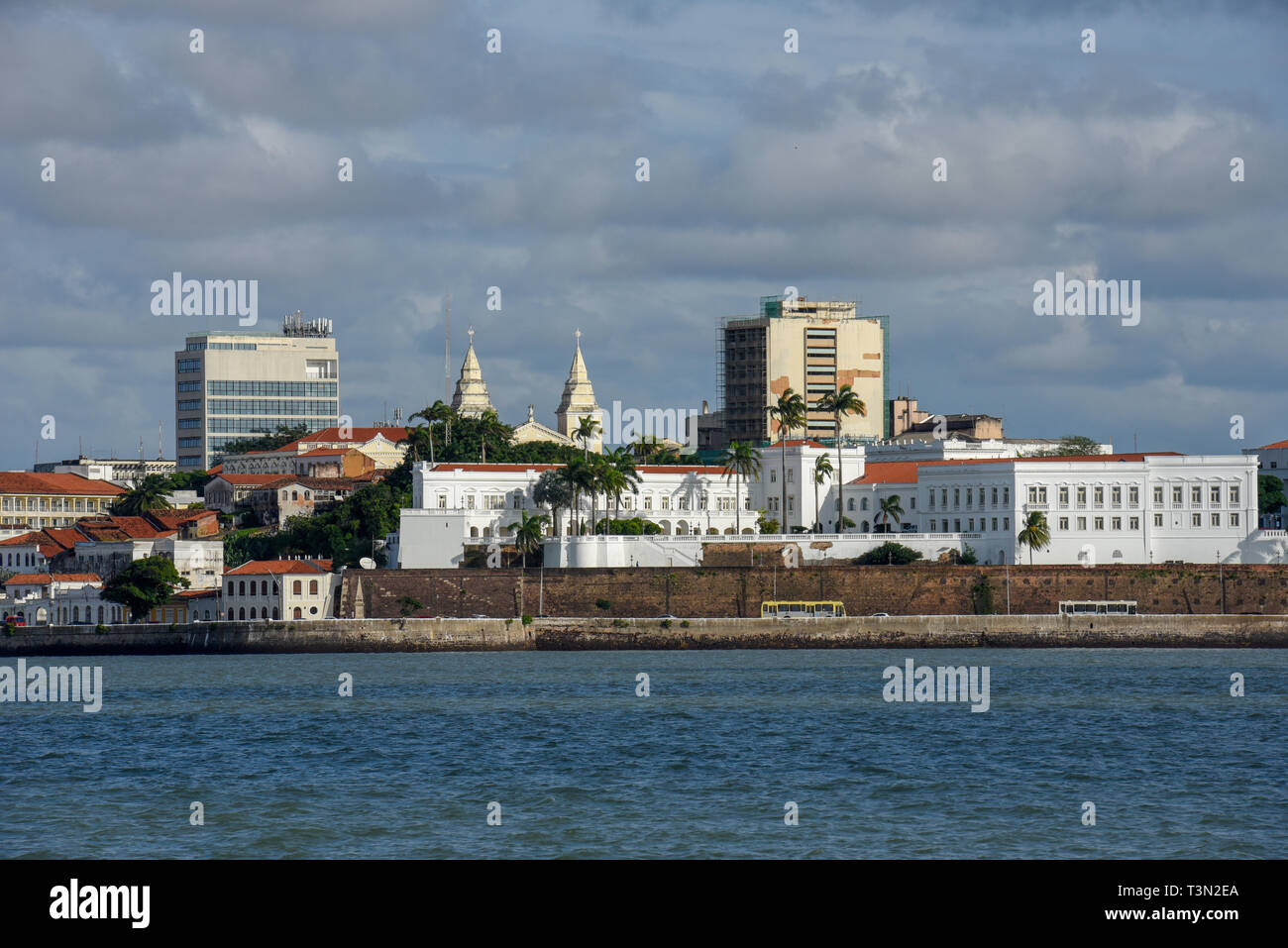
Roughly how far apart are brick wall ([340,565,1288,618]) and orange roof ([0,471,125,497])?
67.6 m

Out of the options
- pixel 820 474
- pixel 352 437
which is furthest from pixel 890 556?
pixel 352 437

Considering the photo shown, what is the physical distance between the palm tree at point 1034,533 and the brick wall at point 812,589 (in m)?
5.62

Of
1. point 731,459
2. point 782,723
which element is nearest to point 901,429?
point 731,459

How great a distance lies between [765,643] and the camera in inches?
3595

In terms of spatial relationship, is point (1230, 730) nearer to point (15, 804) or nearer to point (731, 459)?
point (15, 804)

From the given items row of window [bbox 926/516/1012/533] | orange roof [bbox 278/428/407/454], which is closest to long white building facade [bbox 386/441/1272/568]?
row of window [bbox 926/516/1012/533]

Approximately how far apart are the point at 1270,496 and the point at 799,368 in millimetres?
61117

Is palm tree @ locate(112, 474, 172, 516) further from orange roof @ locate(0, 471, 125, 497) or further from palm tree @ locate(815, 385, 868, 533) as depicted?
palm tree @ locate(815, 385, 868, 533)

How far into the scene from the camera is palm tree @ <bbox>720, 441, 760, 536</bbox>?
117m

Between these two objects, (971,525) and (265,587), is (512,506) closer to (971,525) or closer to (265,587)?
(265,587)

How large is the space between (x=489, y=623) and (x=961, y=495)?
33953mm

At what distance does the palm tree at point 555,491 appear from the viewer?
361 feet

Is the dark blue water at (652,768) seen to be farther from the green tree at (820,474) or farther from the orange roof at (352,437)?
the orange roof at (352,437)

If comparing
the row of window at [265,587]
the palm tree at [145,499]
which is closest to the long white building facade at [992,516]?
the row of window at [265,587]
